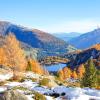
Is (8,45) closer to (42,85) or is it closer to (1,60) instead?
(1,60)

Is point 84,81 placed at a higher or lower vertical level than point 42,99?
lower

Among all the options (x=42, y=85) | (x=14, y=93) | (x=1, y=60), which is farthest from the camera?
(x=1, y=60)

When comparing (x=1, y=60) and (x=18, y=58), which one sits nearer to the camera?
(x=18, y=58)

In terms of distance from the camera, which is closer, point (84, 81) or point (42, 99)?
point (42, 99)

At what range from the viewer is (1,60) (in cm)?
14112

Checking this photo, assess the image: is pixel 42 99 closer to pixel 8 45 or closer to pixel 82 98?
pixel 82 98

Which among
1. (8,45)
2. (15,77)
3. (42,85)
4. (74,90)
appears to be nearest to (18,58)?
(8,45)

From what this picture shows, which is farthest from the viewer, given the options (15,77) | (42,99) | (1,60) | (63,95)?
(1,60)

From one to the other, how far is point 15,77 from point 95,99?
1853 cm

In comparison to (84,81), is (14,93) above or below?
above

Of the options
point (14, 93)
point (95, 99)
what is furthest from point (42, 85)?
point (14, 93)

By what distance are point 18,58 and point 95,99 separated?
232 ft

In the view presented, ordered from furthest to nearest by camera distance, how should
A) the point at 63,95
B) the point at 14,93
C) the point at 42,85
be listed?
the point at 42,85
the point at 63,95
the point at 14,93

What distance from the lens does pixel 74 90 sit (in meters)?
29.3
